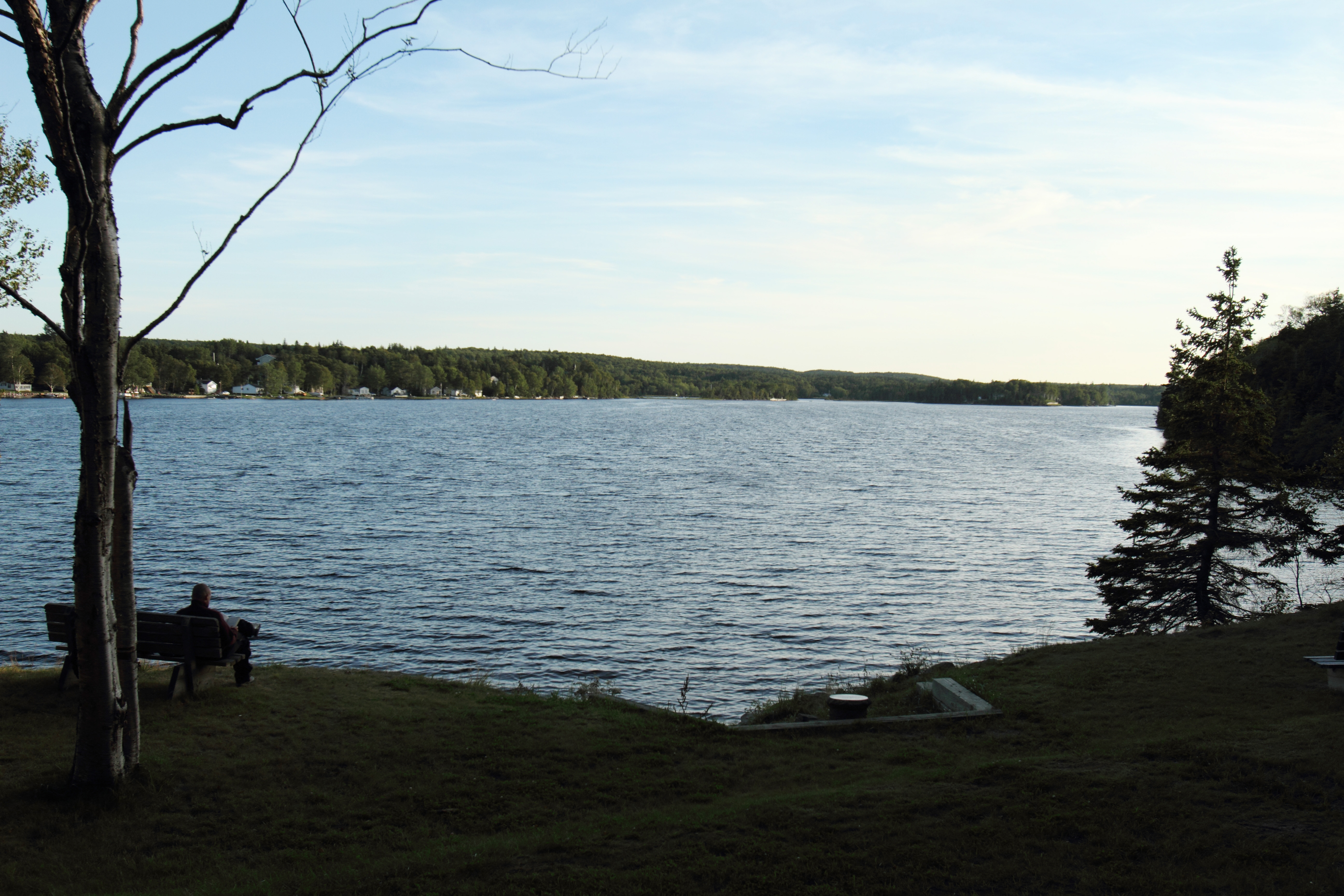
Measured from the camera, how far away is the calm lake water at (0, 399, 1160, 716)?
19484 millimetres

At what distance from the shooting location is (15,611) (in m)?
21.1

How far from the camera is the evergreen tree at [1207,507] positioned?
21.4 meters

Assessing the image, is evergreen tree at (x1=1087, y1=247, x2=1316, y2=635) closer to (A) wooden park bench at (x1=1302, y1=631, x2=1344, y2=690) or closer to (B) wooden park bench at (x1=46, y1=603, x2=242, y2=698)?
(A) wooden park bench at (x1=1302, y1=631, x2=1344, y2=690)

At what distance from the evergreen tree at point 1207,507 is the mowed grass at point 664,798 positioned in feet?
35.8

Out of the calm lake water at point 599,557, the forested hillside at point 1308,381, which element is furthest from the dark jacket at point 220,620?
the forested hillside at point 1308,381

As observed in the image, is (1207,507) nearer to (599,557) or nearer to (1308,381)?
(599,557)

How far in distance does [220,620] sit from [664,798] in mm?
6034

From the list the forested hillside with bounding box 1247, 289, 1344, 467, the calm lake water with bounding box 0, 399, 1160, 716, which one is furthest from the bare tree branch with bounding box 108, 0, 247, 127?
the forested hillside with bounding box 1247, 289, 1344, 467

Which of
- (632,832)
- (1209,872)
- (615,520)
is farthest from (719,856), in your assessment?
(615,520)

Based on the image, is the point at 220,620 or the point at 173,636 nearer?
the point at 173,636

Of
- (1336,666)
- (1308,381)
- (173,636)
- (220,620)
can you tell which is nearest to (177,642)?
(173,636)

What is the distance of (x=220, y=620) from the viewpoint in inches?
409

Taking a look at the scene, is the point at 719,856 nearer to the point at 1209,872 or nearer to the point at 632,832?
the point at 632,832

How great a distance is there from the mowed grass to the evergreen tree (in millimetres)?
10921
